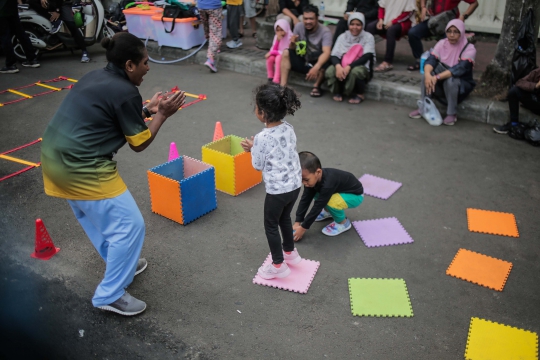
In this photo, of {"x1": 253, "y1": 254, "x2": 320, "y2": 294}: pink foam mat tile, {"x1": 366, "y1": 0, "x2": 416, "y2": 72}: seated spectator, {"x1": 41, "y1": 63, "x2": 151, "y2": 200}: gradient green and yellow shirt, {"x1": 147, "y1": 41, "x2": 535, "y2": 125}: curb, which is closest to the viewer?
{"x1": 41, "y1": 63, "x2": 151, "y2": 200}: gradient green and yellow shirt

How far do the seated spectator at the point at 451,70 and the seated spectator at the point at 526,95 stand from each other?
633 millimetres

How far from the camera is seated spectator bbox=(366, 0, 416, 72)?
8.46 metres

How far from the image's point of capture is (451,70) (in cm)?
678

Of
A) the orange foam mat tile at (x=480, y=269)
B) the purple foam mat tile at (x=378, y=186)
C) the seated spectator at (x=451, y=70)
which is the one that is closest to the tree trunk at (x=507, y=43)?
the seated spectator at (x=451, y=70)

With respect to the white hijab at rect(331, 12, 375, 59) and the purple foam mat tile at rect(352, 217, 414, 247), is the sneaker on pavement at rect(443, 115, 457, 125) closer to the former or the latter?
the white hijab at rect(331, 12, 375, 59)

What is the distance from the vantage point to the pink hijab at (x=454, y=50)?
676cm

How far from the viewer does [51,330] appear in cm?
346

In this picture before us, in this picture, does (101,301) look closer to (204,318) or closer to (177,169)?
(204,318)

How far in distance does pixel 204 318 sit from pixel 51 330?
1.08 metres

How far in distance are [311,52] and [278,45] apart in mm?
618

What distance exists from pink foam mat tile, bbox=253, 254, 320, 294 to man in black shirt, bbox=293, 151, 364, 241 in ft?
1.30

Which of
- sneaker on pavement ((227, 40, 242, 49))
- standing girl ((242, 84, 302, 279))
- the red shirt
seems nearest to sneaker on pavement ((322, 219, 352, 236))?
standing girl ((242, 84, 302, 279))

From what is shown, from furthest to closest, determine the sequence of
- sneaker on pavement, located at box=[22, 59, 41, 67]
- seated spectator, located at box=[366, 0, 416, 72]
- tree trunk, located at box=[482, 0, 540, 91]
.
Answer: sneaker on pavement, located at box=[22, 59, 41, 67], seated spectator, located at box=[366, 0, 416, 72], tree trunk, located at box=[482, 0, 540, 91]

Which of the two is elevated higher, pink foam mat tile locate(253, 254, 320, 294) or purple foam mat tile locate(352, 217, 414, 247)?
purple foam mat tile locate(352, 217, 414, 247)
